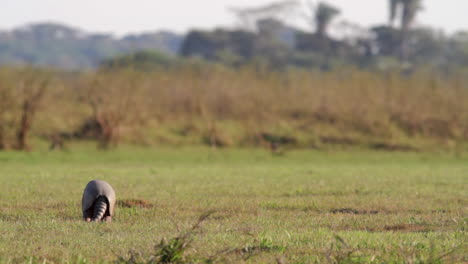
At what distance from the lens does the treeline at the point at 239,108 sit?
94.5 ft

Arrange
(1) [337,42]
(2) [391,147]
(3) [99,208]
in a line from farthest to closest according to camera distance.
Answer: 1. (1) [337,42]
2. (2) [391,147]
3. (3) [99,208]

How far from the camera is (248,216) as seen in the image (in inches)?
388

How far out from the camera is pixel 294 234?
8125 millimetres

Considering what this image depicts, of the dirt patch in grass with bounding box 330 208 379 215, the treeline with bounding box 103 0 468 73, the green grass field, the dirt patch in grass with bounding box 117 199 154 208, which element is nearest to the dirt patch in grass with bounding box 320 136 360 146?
the green grass field

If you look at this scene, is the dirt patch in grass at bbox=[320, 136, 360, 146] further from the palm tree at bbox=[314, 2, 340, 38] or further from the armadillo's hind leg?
the palm tree at bbox=[314, 2, 340, 38]

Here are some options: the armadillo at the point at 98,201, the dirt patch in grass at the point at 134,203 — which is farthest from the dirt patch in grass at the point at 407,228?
the dirt patch in grass at the point at 134,203

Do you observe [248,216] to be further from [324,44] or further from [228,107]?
[324,44]

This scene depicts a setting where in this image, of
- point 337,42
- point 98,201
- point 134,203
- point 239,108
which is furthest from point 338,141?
point 337,42

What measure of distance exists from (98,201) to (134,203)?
177 centimetres

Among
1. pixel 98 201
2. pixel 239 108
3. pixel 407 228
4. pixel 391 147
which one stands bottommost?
pixel 391 147

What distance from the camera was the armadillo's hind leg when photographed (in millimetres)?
9141

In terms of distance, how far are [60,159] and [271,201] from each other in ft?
45.9

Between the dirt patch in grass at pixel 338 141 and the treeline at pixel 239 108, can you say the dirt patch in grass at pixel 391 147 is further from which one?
the dirt patch in grass at pixel 338 141

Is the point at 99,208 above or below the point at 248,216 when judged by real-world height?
above
